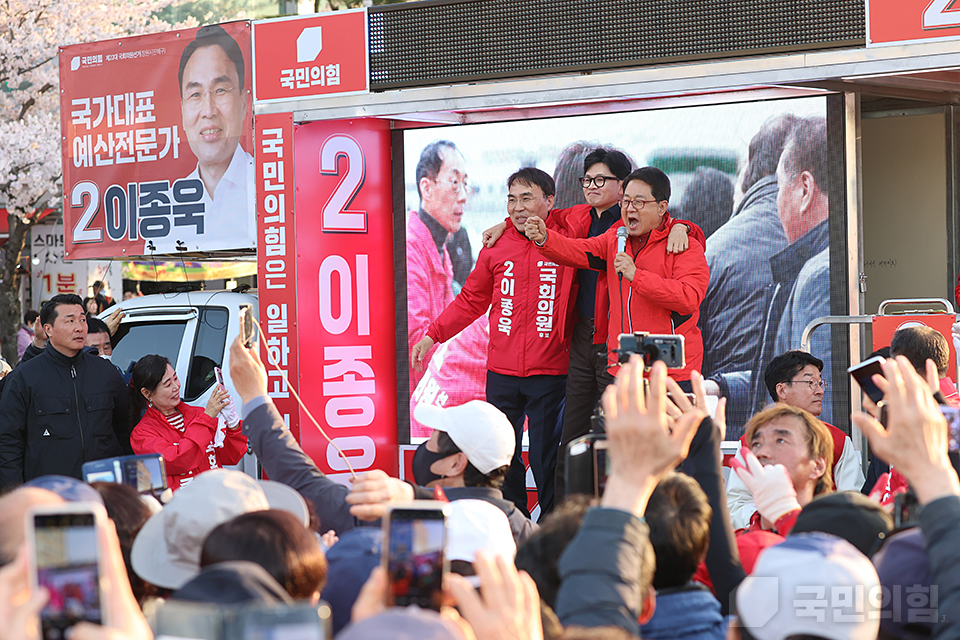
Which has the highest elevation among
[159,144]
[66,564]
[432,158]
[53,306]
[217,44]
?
[217,44]

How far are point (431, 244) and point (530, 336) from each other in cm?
123

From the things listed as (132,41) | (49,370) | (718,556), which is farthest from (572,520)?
(132,41)

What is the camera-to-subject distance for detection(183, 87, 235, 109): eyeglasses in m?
6.55

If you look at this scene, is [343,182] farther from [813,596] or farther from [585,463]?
[813,596]

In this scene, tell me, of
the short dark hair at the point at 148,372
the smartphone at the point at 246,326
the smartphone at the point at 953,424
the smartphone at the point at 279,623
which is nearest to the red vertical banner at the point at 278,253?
the short dark hair at the point at 148,372

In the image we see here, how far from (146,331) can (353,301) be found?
1804mm

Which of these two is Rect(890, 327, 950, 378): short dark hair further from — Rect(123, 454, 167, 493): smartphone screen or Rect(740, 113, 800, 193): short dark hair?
Rect(123, 454, 167, 493): smartphone screen

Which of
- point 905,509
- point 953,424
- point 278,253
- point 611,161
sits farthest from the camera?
point 278,253

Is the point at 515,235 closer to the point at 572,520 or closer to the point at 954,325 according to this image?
the point at 954,325

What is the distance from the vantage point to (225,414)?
18.8 feet

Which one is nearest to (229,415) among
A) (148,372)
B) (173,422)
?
(173,422)

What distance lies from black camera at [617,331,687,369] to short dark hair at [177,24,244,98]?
4087mm

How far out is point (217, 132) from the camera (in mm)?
6637

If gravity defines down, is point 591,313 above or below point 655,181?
below
